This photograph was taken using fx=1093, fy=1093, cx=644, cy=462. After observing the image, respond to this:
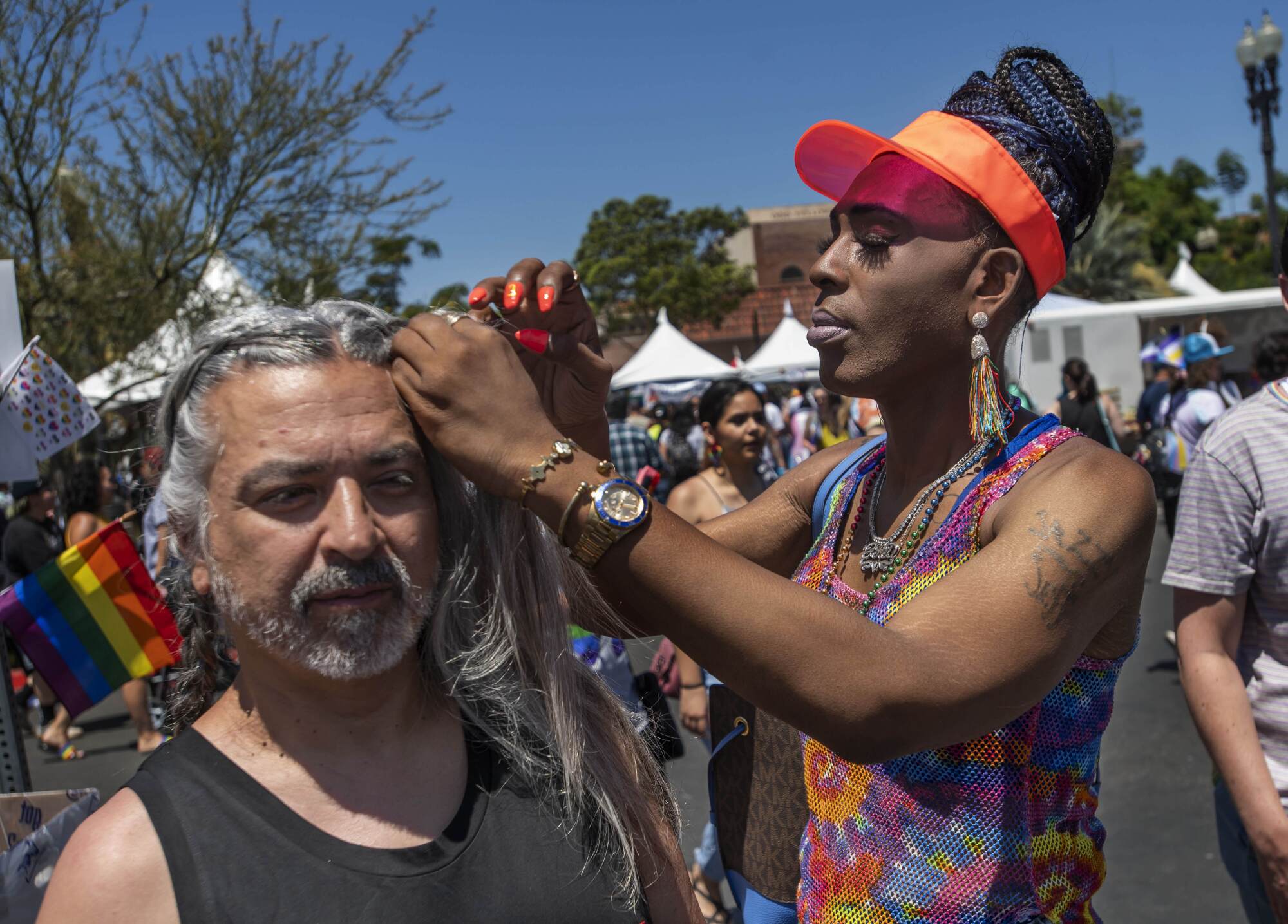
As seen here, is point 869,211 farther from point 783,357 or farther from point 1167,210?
point 1167,210

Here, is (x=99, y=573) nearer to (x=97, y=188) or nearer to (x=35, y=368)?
(x=35, y=368)

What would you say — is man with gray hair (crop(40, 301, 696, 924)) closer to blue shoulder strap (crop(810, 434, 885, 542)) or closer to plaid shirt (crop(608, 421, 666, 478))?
blue shoulder strap (crop(810, 434, 885, 542))

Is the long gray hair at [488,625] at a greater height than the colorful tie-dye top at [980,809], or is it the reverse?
the long gray hair at [488,625]

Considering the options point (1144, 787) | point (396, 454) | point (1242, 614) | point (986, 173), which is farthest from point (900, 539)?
point (1144, 787)

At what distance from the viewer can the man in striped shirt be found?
2.28m

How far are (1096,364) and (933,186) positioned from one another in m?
16.9

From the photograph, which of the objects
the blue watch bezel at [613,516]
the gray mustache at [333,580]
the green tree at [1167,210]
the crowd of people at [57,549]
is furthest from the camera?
the green tree at [1167,210]

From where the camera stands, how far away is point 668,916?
172 centimetres

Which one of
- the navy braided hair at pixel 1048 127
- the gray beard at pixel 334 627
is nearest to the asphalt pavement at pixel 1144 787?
the gray beard at pixel 334 627

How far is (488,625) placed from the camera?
5.68 ft

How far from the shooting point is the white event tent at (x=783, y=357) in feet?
58.1

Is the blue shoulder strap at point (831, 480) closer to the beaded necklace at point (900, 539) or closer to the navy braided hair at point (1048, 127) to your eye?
the beaded necklace at point (900, 539)

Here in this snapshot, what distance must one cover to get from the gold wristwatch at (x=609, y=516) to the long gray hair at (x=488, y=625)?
0.43m

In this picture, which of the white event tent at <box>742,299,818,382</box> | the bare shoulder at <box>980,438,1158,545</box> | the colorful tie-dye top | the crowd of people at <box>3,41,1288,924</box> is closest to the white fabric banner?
the crowd of people at <box>3,41,1288,924</box>
